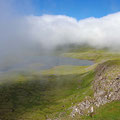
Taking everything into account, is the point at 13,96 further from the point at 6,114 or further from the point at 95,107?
the point at 95,107

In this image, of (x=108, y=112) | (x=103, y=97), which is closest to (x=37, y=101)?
(x=103, y=97)

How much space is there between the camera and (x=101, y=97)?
55.8 meters

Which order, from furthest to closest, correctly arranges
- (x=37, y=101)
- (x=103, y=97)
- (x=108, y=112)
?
(x=37, y=101) → (x=103, y=97) → (x=108, y=112)

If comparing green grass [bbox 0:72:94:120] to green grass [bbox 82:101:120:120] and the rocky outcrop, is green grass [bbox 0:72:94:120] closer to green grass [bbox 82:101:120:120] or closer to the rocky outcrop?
the rocky outcrop

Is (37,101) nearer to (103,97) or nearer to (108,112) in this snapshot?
(103,97)

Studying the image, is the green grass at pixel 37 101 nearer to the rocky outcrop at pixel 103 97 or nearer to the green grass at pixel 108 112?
the rocky outcrop at pixel 103 97

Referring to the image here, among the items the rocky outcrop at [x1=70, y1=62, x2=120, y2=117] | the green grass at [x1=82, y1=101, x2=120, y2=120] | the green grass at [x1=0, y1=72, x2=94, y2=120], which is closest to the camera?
the green grass at [x1=82, y1=101, x2=120, y2=120]

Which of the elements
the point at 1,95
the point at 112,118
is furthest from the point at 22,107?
the point at 112,118

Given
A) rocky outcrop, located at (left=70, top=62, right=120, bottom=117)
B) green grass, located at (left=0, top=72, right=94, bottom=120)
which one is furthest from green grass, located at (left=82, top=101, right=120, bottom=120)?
green grass, located at (left=0, top=72, right=94, bottom=120)

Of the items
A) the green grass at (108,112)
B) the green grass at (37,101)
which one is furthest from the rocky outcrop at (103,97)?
the green grass at (37,101)

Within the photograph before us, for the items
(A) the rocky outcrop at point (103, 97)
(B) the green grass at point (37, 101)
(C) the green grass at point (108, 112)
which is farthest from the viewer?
(B) the green grass at point (37, 101)

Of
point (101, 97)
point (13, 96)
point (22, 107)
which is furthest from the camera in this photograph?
point (13, 96)

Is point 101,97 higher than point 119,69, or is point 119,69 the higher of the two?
point 119,69

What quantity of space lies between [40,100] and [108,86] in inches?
1535
